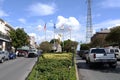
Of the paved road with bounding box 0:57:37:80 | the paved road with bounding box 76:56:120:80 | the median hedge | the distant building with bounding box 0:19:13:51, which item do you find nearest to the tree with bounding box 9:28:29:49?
the distant building with bounding box 0:19:13:51

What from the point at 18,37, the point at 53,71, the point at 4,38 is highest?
the point at 18,37

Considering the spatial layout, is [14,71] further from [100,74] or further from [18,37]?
[18,37]

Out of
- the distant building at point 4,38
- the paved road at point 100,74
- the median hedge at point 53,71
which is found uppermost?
the distant building at point 4,38

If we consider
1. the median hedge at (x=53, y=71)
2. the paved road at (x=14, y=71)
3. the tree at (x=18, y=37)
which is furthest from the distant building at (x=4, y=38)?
the median hedge at (x=53, y=71)

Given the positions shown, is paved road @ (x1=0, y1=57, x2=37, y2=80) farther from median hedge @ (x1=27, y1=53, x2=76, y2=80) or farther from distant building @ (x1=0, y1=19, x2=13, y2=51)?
distant building @ (x1=0, y1=19, x2=13, y2=51)

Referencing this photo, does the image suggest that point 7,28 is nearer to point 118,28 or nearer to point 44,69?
point 118,28

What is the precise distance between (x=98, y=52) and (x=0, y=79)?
12.2 m

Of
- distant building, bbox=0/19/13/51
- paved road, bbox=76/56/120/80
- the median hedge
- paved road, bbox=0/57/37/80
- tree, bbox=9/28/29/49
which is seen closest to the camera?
the median hedge

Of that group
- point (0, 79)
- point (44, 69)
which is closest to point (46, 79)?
point (44, 69)

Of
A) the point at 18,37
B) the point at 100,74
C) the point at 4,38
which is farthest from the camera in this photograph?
the point at 18,37

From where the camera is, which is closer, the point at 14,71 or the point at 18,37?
the point at 14,71

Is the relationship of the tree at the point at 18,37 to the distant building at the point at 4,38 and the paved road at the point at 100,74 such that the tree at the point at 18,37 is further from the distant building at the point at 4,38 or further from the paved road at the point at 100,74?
the paved road at the point at 100,74

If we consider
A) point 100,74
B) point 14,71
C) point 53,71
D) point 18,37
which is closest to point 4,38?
point 18,37

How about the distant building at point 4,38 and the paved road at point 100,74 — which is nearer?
the paved road at point 100,74
